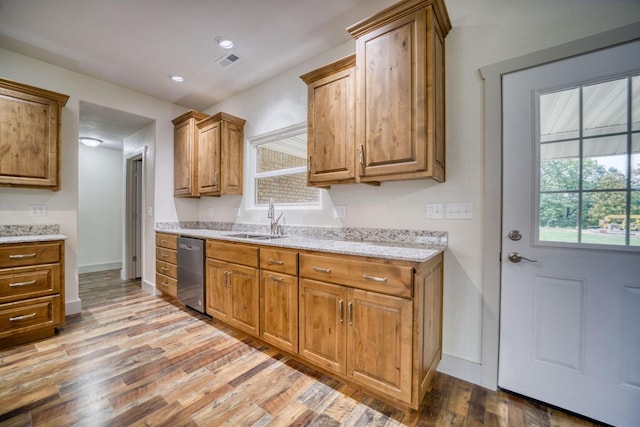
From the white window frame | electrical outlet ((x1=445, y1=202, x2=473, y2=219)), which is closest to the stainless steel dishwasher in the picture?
the white window frame

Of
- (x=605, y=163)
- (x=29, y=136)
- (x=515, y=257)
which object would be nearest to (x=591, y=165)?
(x=605, y=163)

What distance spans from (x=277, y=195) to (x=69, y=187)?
234 centimetres

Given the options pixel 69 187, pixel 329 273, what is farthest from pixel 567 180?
pixel 69 187

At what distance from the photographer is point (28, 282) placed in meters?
2.38

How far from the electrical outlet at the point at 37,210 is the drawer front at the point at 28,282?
32.1 inches

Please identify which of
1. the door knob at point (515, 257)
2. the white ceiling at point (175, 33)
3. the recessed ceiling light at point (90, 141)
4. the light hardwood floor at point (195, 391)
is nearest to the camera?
the light hardwood floor at point (195, 391)

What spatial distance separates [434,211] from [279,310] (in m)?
1.40

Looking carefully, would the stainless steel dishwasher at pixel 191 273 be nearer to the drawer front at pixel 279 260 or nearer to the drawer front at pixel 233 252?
the drawer front at pixel 233 252

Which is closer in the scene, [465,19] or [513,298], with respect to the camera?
[513,298]

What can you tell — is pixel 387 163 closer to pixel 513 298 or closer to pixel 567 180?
pixel 567 180

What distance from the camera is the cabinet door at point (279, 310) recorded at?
6.55ft

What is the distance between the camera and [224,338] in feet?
8.14

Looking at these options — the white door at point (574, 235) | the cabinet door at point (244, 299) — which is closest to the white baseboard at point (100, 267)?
the cabinet door at point (244, 299)

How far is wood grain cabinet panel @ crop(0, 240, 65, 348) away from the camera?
2.29m
